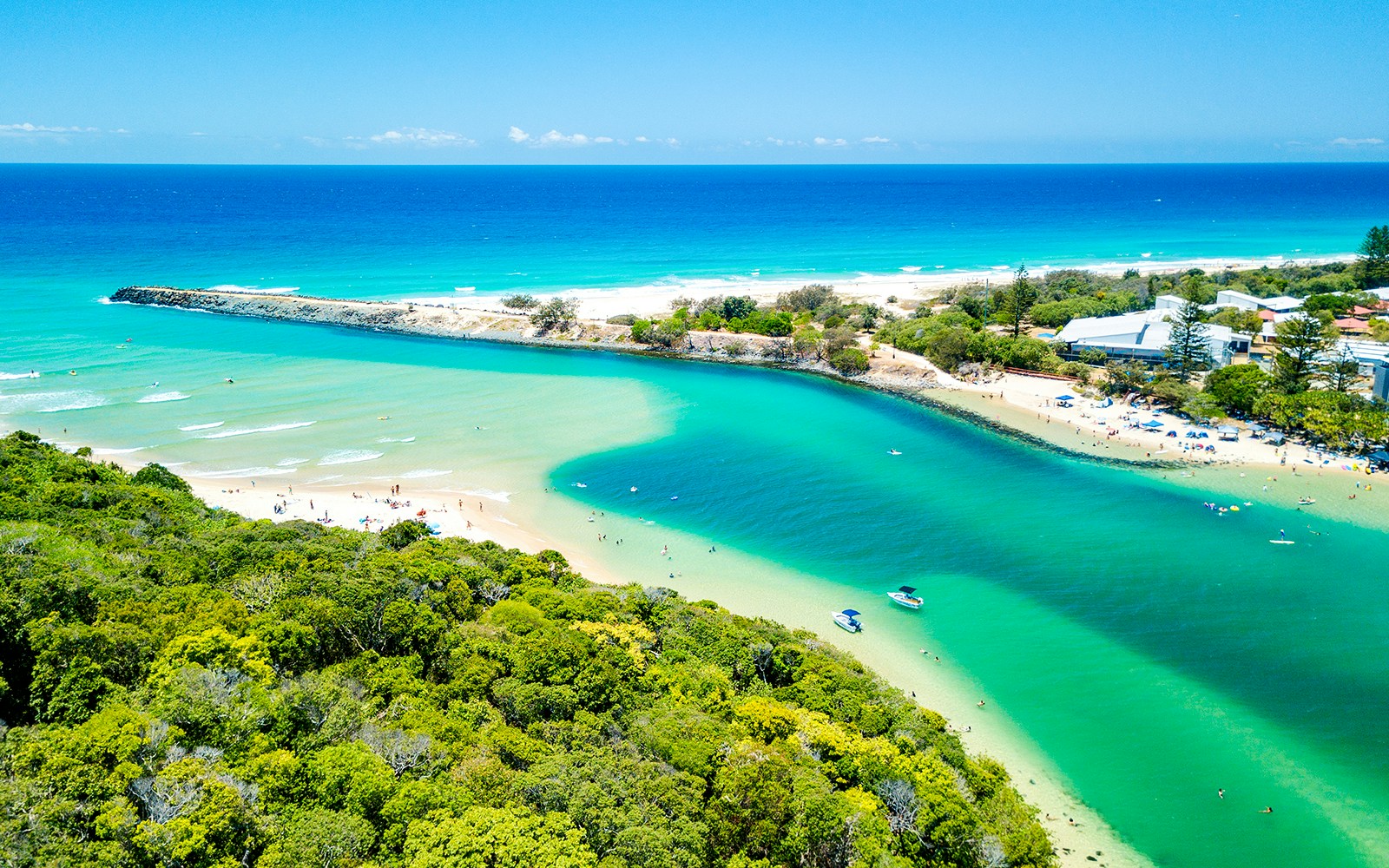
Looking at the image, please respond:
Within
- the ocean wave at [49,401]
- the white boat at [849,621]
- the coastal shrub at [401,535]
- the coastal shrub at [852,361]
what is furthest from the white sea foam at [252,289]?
the white boat at [849,621]

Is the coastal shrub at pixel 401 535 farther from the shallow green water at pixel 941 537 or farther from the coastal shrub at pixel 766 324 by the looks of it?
the coastal shrub at pixel 766 324

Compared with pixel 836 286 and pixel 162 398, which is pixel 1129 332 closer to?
pixel 836 286

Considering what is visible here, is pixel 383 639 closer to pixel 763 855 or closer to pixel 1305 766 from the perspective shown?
pixel 763 855

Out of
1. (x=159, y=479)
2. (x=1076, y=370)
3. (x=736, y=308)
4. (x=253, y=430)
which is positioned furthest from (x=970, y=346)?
(x=159, y=479)

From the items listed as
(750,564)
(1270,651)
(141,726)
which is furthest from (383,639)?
(1270,651)

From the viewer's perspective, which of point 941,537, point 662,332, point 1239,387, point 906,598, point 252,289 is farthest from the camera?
point 252,289

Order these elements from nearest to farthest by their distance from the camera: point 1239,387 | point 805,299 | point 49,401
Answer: point 1239,387, point 49,401, point 805,299

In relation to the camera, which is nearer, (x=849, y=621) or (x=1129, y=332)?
(x=849, y=621)

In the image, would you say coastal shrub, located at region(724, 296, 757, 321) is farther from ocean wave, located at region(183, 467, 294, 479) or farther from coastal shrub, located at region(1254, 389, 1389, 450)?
ocean wave, located at region(183, 467, 294, 479)
